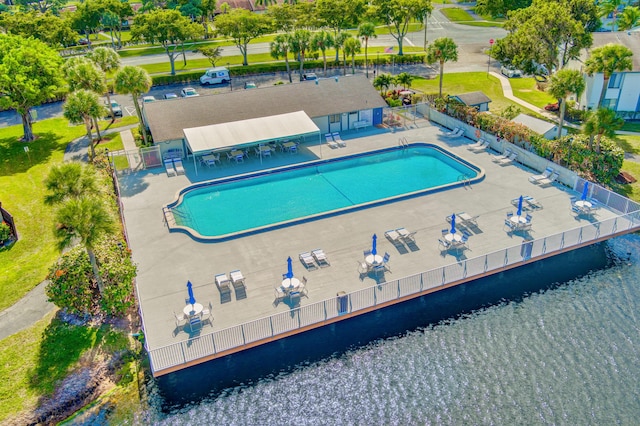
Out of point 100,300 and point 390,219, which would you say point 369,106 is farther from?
point 100,300

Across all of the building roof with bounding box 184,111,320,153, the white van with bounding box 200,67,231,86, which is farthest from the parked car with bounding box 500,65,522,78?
the white van with bounding box 200,67,231,86

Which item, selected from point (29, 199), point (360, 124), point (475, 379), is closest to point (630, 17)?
point (360, 124)

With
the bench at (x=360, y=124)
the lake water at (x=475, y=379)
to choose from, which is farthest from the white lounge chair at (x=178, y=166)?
the lake water at (x=475, y=379)

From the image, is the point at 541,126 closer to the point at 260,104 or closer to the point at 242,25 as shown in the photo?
the point at 260,104

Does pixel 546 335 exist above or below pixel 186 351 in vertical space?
below

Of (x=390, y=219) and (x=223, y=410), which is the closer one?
(x=223, y=410)

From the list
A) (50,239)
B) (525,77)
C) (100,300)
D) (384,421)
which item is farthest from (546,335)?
(525,77)
